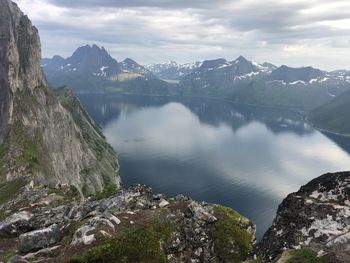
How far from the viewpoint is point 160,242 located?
37.9 meters

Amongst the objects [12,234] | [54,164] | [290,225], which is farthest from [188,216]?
[54,164]

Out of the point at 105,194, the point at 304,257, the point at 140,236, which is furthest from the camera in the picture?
the point at 105,194

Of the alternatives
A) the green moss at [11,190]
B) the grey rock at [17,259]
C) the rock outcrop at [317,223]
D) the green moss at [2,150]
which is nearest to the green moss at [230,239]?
the rock outcrop at [317,223]

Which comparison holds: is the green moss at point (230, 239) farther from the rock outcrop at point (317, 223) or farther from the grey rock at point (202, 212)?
the rock outcrop at point (317, 223)

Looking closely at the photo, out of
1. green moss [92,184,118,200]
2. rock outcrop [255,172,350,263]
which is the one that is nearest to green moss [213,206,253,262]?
rock outcrop [255,172,350,263]

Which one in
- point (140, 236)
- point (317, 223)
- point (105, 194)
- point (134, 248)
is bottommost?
point (105, 194)

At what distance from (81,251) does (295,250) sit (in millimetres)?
17789

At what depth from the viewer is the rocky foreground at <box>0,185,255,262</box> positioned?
116 feet

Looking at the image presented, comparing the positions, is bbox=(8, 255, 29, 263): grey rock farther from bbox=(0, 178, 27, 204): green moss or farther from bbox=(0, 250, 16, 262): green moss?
bbox=(0, 178, 27, 204): green moss

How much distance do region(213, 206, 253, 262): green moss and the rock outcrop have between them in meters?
4.44

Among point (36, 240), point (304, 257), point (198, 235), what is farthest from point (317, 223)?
point (36, 240)

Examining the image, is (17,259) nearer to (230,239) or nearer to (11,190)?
(230,239)

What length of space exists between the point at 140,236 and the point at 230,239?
→ 32.8 feet

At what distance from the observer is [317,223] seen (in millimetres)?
34094
